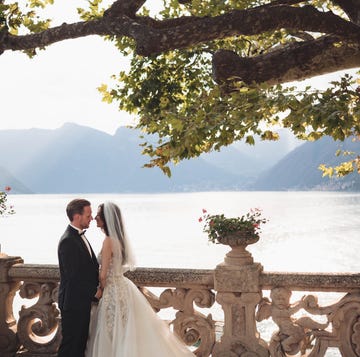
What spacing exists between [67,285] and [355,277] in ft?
9.94

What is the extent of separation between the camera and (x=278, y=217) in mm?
Result: 125750

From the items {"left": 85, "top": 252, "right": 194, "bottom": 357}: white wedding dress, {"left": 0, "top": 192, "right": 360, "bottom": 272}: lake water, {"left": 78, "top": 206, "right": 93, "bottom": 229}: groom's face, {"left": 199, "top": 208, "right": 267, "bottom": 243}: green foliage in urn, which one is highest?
{"left": 0, "top": 192, "right": 360, "bottom": 272}: lake water

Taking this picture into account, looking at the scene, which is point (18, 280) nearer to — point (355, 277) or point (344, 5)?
point (355, 277)

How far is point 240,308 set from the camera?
6.20 metres

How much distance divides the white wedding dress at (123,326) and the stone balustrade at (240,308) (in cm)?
60

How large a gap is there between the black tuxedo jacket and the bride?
287 millimetres

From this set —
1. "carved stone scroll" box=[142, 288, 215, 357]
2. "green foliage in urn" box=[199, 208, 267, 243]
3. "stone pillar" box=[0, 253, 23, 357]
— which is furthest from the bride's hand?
"stone pillar" box=[0, 253, 23, 357]

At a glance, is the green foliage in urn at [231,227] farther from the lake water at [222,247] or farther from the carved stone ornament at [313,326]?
the lake water at [222,247]

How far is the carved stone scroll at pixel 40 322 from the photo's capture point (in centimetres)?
668

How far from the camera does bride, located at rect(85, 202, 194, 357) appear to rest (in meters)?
5.39

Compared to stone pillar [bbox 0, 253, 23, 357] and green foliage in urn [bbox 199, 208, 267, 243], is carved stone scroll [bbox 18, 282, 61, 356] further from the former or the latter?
green foliage in urn [bbox 199, 208, 267, 243]

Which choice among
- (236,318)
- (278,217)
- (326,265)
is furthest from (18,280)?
(278,217)

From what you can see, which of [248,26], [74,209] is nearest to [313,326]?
[74,209]

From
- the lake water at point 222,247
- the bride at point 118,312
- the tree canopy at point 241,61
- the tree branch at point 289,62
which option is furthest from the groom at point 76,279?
the lake water at point 222,247
